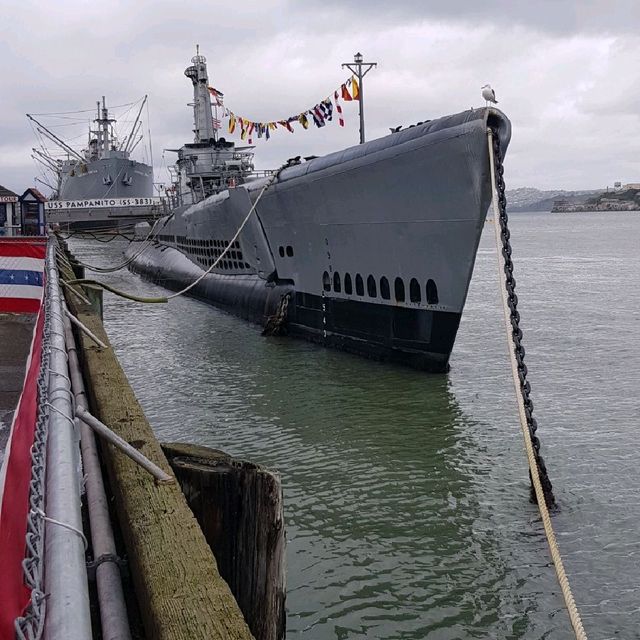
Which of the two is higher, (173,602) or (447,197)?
(447,197)

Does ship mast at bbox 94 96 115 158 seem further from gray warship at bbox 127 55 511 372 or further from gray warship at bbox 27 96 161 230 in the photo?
gray warship at bbox 127 55 511 372

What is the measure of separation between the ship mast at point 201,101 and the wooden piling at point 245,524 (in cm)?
2879

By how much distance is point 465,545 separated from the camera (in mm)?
6199

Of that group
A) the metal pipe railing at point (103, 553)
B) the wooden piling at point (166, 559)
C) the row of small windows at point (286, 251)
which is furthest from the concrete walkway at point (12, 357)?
the row of small windows at point (286, 251)

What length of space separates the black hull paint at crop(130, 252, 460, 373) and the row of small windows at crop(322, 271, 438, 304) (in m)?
0.19

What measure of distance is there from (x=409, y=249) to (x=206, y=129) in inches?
828

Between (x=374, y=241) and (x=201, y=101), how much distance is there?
68.7 feet

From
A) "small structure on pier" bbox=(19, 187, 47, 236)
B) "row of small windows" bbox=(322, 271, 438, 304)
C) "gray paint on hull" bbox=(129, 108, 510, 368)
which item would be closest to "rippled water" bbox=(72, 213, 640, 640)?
"row of small windows" bbox=(322, 271, 438, 304)

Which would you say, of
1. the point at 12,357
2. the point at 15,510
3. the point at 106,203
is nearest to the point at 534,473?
the point at 15,510

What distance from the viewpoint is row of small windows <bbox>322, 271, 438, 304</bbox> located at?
11.8 metres

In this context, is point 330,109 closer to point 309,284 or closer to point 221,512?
point 309,284

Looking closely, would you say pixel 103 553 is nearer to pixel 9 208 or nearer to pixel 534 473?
pixel 534 473

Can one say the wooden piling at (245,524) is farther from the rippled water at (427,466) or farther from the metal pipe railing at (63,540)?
the rippled water at (427,466)

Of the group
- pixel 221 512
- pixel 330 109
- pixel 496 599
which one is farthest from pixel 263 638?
pixel 330 109
